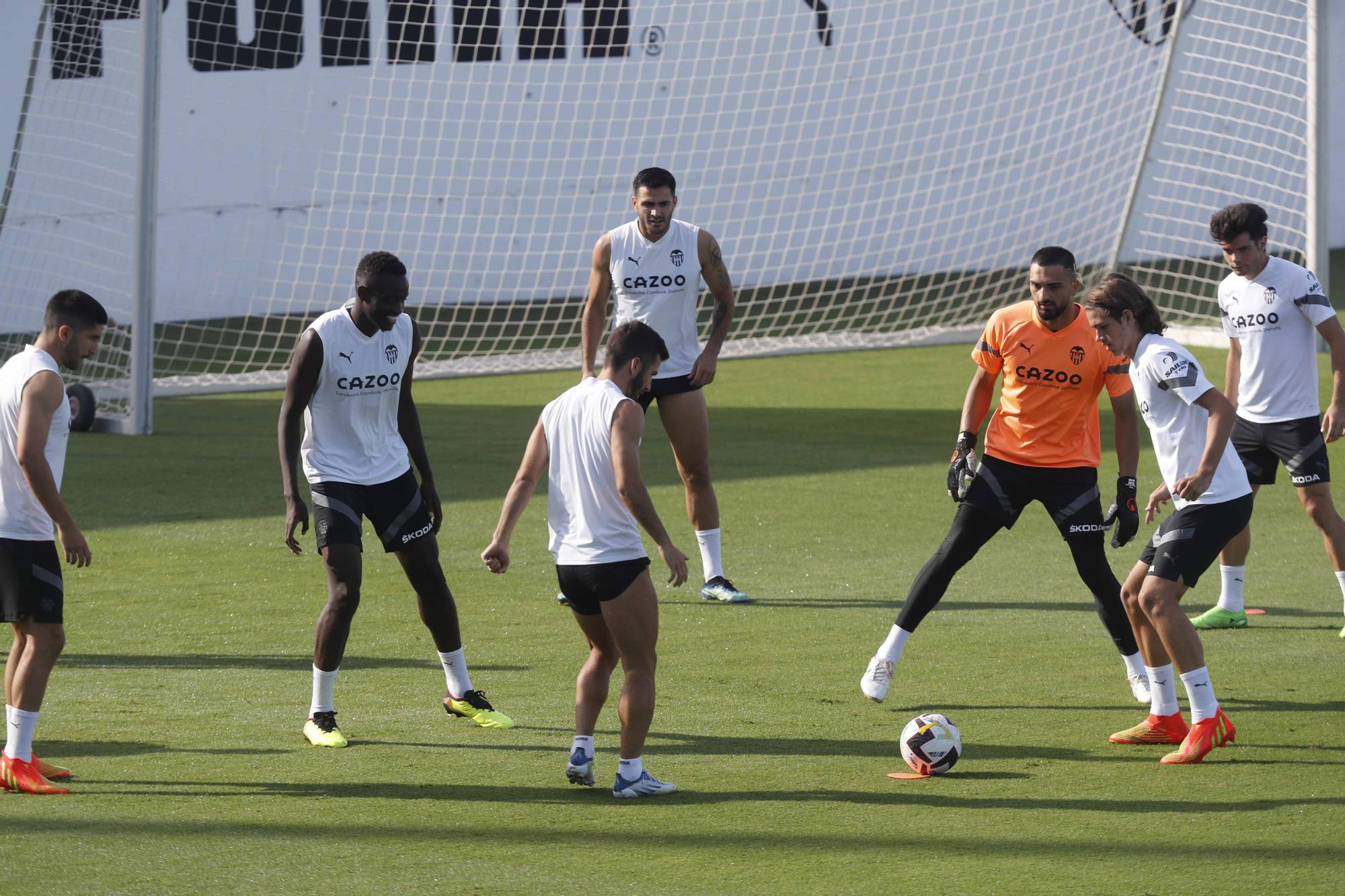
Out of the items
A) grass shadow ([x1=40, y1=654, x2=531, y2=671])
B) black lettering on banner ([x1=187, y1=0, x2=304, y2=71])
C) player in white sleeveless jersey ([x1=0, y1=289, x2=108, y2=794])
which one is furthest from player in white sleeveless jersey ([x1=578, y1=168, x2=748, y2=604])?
black lettering on banner ([x1=187, y1=0, x2=304, y2=71])

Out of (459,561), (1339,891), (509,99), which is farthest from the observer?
(509,99)

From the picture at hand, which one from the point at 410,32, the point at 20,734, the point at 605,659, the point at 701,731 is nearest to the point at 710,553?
the point at 701,731

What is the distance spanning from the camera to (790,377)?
52.0 feet

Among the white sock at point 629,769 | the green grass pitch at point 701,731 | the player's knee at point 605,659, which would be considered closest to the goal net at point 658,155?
the green grass pitch at point 701,731

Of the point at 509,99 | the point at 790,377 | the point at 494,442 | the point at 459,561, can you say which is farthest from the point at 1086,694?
the point at 509,99

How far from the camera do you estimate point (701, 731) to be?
223 inches

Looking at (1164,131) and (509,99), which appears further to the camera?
(1164,131)

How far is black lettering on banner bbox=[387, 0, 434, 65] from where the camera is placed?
18.0 meters

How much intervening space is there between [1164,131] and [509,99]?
858 centimetres

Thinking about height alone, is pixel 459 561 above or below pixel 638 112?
below

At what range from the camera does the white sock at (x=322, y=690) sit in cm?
553

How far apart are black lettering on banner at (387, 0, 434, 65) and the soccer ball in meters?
14.0

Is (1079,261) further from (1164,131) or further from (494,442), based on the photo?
(494,442)

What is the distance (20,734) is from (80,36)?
12215 millimetres
